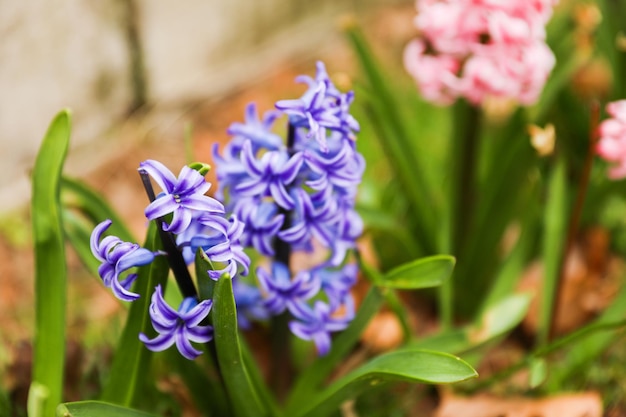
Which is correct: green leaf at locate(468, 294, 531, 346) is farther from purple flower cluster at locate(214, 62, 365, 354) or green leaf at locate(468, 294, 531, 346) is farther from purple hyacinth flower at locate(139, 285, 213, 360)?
purple hyacinth flower at locate(139, 285, 213, 360)

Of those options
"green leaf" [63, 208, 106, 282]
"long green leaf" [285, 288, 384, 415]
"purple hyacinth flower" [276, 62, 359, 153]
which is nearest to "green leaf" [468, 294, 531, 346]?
"long green leaf" [285, 288, 384, 415]

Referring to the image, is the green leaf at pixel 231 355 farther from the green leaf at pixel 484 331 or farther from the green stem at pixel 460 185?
the green stem at pixel 460 185

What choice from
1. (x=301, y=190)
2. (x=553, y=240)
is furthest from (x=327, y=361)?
(x=553, y=240)

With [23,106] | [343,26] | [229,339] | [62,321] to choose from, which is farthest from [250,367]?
[23,106]

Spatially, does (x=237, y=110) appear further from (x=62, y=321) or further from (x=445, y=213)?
(x=62, y=321)

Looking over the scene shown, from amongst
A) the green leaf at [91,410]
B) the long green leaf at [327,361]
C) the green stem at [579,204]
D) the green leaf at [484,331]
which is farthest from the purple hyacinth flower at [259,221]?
the green stem at [579,204]
